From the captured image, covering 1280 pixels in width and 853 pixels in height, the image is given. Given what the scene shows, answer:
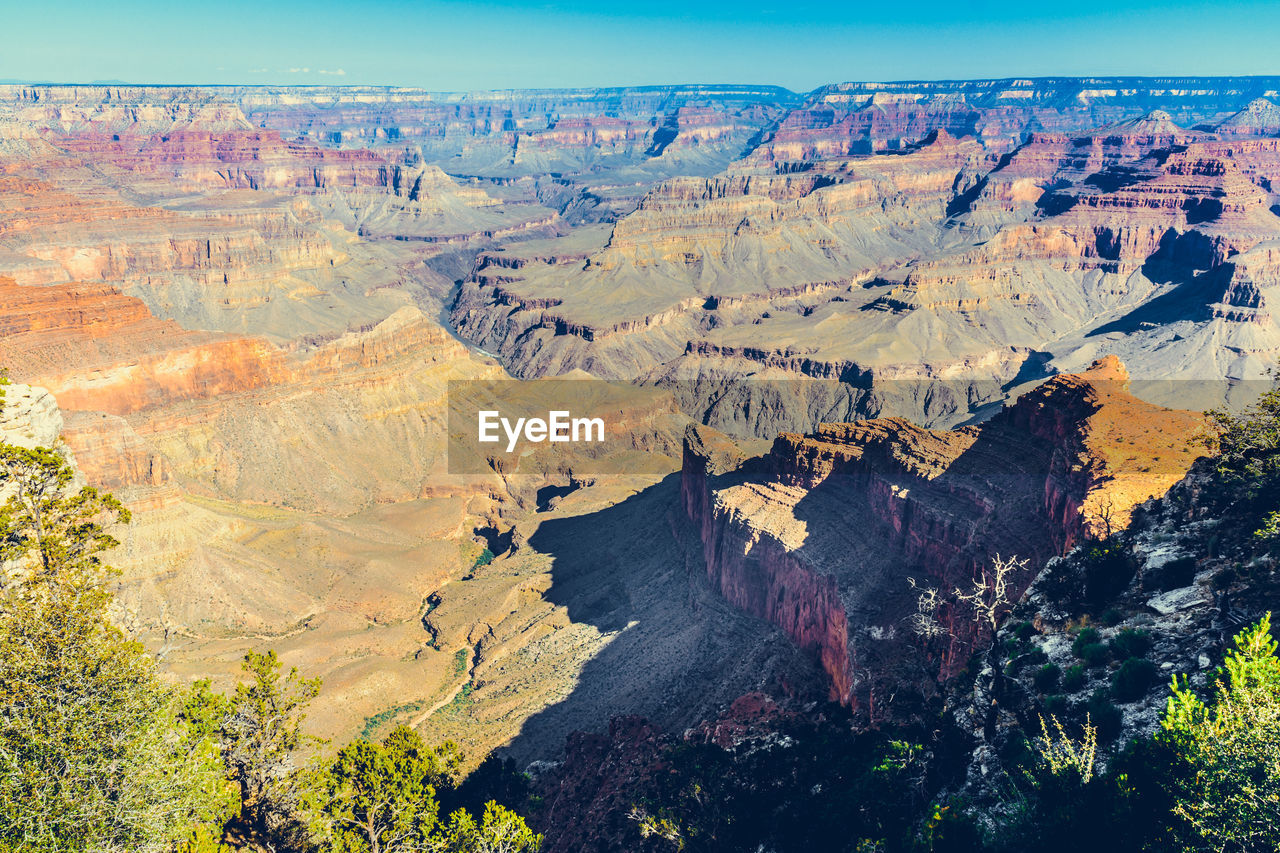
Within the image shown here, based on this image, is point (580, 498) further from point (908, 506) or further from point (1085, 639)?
point (1085, 639)

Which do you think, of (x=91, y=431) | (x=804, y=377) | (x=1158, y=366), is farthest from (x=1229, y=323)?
(x=91, y=431)

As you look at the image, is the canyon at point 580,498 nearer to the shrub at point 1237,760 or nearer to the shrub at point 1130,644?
the shrub at point 1130,644

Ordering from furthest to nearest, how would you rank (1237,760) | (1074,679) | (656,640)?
(656,640)
(1074,679)
(1237,760)

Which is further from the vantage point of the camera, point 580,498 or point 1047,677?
point 580,498

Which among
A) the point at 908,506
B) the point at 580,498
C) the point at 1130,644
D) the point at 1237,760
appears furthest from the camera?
the point at 580,498

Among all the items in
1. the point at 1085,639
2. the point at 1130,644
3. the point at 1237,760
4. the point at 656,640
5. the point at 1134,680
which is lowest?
the point at 656,640

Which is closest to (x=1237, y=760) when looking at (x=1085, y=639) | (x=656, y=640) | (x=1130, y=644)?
(x=1130, y=644)

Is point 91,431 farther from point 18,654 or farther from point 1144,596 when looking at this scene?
point 1144,596
